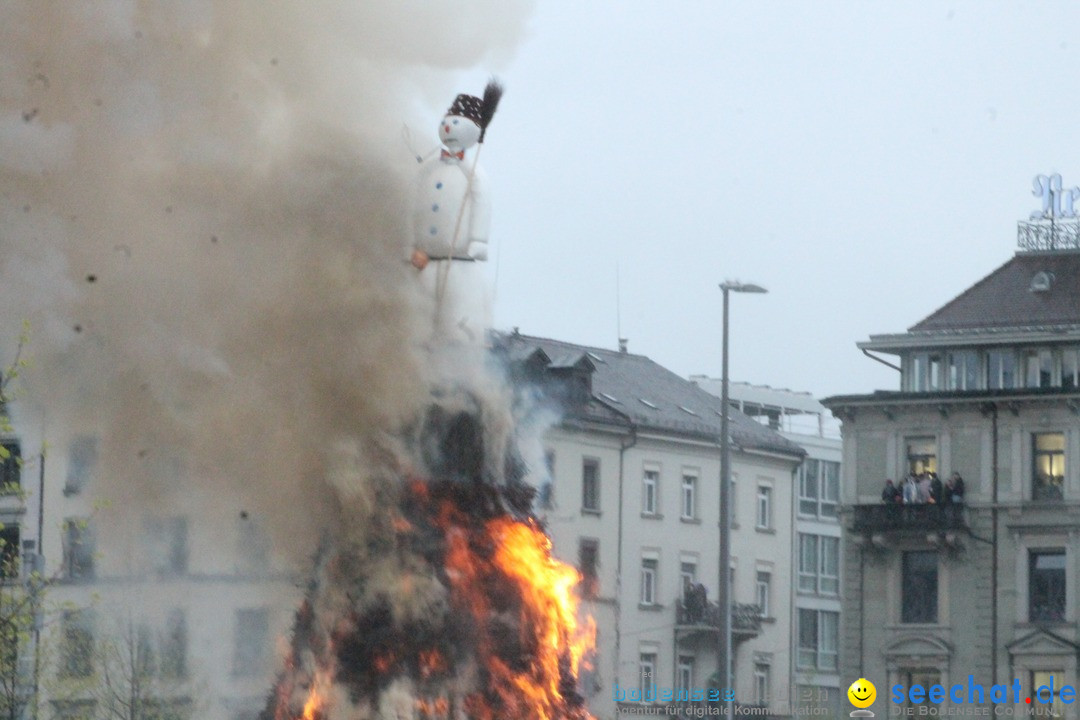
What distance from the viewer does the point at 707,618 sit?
72938mm

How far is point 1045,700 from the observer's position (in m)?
68.7

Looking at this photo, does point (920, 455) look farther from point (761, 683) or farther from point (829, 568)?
point (829, 568)

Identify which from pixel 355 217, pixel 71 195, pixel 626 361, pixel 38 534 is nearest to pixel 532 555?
pixel 355 217

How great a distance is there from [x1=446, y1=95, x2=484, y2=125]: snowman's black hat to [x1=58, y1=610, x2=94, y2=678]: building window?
77.1ft

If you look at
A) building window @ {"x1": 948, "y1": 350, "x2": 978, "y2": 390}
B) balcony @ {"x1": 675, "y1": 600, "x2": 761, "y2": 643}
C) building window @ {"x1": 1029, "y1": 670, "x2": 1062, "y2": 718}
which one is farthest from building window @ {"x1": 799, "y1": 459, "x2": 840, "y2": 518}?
building window @ {"x1": 1029, "y1": 670, "x2": 1062, "y2": 718}

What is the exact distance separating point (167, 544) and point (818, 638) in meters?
61.5

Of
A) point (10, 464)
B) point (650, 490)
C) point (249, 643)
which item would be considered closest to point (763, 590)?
point (650, 490)

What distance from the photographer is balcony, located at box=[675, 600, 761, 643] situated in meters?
72.5

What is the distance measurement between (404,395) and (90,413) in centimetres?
443

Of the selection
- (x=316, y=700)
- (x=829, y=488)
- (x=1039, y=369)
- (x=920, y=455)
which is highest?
(x=1039, y=369)

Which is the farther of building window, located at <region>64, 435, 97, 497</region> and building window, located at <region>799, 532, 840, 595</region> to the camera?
building window, located at <region>799, 532, 840, 595</region>

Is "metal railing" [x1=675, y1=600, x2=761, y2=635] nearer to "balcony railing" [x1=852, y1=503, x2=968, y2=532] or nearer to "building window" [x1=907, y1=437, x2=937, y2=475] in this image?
"balcony railing" [x1=852, y1=503, x2=968, y2=532]

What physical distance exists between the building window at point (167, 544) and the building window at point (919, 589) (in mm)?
43444

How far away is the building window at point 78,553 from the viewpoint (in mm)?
36188
